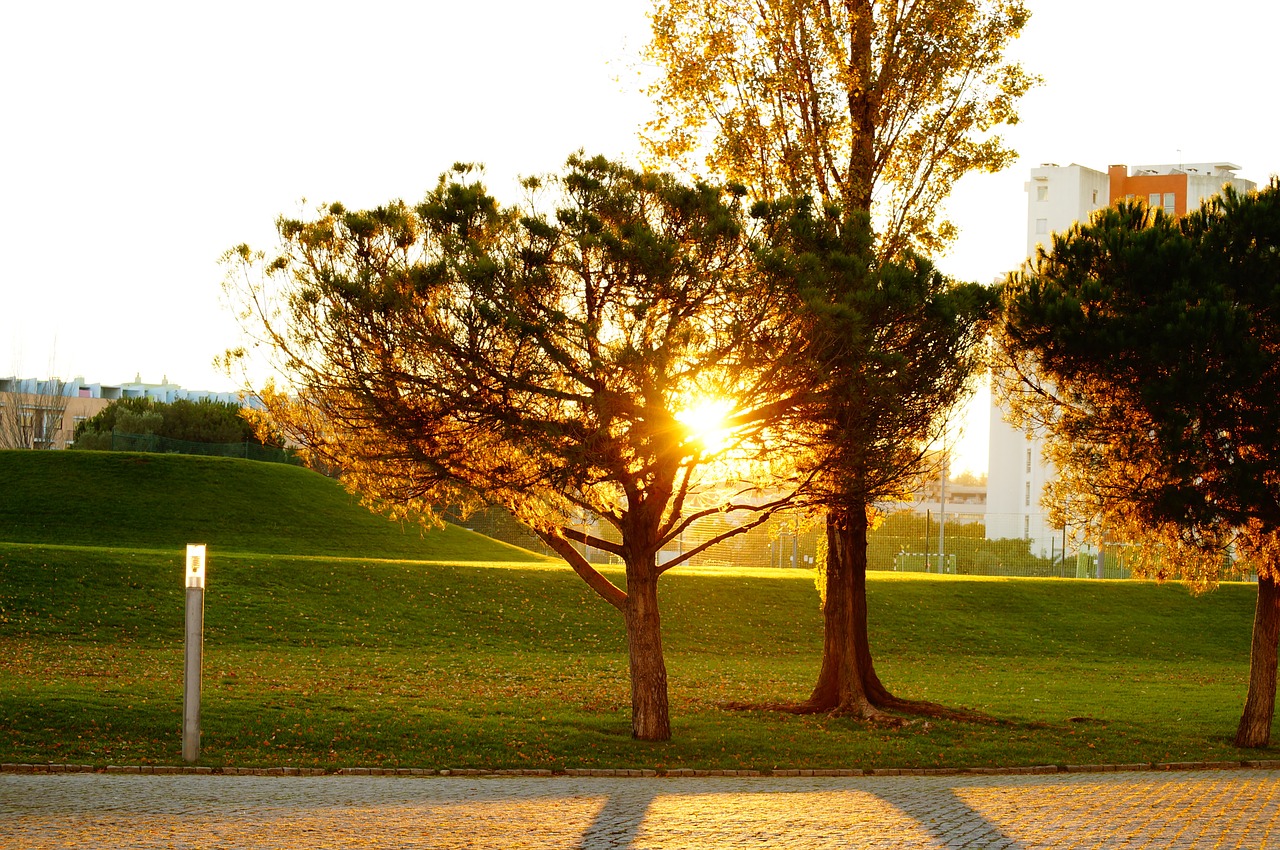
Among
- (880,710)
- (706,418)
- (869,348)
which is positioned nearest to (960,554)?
(880,710)

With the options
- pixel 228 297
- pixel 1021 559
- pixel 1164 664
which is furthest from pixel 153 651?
pixel 1021 559

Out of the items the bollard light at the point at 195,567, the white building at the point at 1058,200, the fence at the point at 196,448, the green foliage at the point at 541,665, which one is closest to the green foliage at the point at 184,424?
the fence at the point at 196,448

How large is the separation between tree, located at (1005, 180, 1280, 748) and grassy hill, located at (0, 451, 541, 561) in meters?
23.6

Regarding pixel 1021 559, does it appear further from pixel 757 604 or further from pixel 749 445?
pixel 749 445

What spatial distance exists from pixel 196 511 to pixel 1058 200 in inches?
2680

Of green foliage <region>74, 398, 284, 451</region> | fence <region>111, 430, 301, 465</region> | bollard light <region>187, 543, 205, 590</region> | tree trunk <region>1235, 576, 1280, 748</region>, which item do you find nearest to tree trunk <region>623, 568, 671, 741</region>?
bollard light <region>187, 543, 205, 590</region>

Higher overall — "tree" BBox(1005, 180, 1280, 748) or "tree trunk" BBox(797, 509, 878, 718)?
"tree" BBox(1005, 180, 1280, 748)

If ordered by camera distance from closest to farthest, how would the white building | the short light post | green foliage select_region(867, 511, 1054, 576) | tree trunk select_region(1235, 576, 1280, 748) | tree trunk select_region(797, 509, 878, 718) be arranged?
the short light post, tree trunk select_region(1235, 576, 1280, 748), tree trunk select_region(797, 509, 878, 718), green foliage select_region(867, 511, 1054, 576), the white building

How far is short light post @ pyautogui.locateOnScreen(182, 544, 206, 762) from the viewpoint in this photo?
13.1 m

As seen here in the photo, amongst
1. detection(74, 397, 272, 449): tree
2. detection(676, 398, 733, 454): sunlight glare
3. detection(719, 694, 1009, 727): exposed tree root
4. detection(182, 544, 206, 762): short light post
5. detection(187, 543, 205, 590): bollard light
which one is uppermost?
detection(74, 397, 272, 449): tree

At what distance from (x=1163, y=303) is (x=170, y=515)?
30771 millimetres

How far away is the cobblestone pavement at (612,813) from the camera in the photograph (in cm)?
920

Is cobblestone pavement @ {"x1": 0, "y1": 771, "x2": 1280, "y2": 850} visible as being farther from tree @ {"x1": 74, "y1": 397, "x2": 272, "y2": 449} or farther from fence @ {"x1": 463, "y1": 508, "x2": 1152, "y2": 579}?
tree @ {"x1": 74, "y1": 397, "x2": 272, "y2": 449}

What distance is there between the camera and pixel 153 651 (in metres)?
22.7
